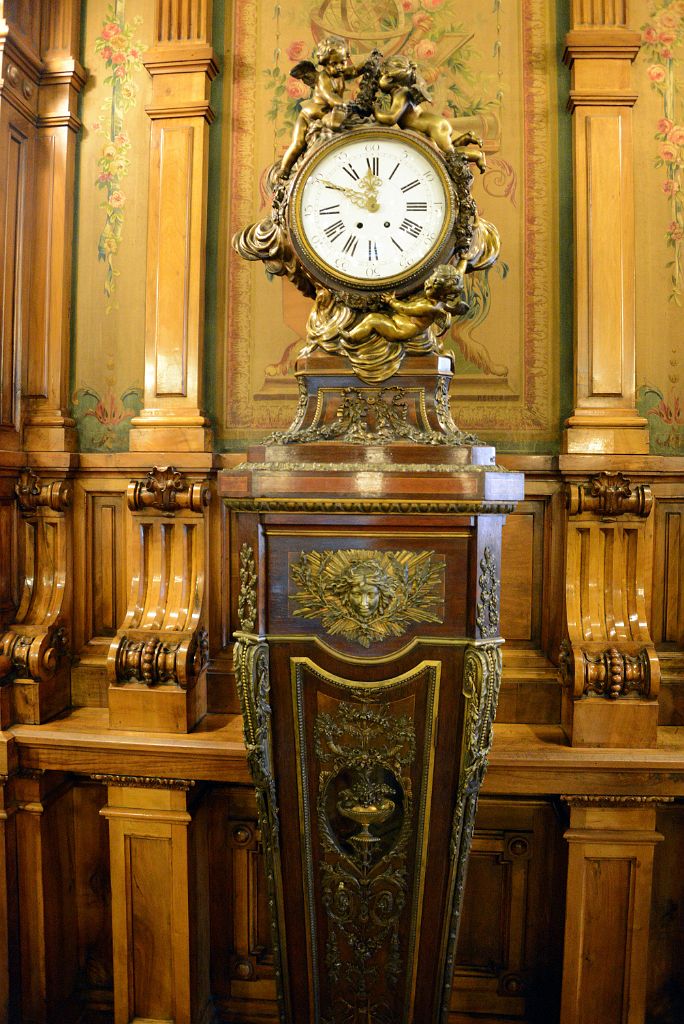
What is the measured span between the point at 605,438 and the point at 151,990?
2.01 metres

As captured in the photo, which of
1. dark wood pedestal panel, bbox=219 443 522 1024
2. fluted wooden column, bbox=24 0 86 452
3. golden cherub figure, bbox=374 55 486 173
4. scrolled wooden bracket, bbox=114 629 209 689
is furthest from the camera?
fluted wooden column, bbox=24 0 86 452

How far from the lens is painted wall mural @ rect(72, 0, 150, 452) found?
2.28 metres

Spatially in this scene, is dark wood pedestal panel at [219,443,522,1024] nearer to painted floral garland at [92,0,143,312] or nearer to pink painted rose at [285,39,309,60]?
painted floral garland at [92,0,143,312]

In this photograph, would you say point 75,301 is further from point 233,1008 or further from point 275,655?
point 233,1008

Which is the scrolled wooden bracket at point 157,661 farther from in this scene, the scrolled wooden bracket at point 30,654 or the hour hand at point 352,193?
the hour hand at point 352,193

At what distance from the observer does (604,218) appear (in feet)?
6.88

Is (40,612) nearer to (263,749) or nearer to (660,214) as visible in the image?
(263,749)

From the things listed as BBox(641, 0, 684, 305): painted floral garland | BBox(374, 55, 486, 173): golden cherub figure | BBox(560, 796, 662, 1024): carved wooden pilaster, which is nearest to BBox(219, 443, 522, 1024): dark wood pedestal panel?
BBox(560, 796, 662, 1024): carved wooden pilaster

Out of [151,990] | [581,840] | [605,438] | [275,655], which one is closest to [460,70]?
[605,438]

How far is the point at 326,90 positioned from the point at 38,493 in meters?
1.38

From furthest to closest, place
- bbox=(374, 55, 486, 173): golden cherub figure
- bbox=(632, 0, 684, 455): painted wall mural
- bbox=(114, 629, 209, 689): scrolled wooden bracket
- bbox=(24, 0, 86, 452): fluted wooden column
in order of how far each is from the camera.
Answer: bbox=(24, 0, 86, 452): fluted wooden column < bbox=(632, 0, 684, 455): painted wall mural < bbox=(114, 629, 209, 689): scrolled wooden bracket < bbox=(374, 55, 486, 173): golden cherub figure

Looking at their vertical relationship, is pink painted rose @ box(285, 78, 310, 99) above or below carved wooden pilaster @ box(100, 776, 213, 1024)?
above

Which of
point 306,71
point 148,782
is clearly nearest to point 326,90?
point 306,71

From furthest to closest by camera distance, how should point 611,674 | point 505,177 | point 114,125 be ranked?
point 114,125, point 505,177, point 611,674
